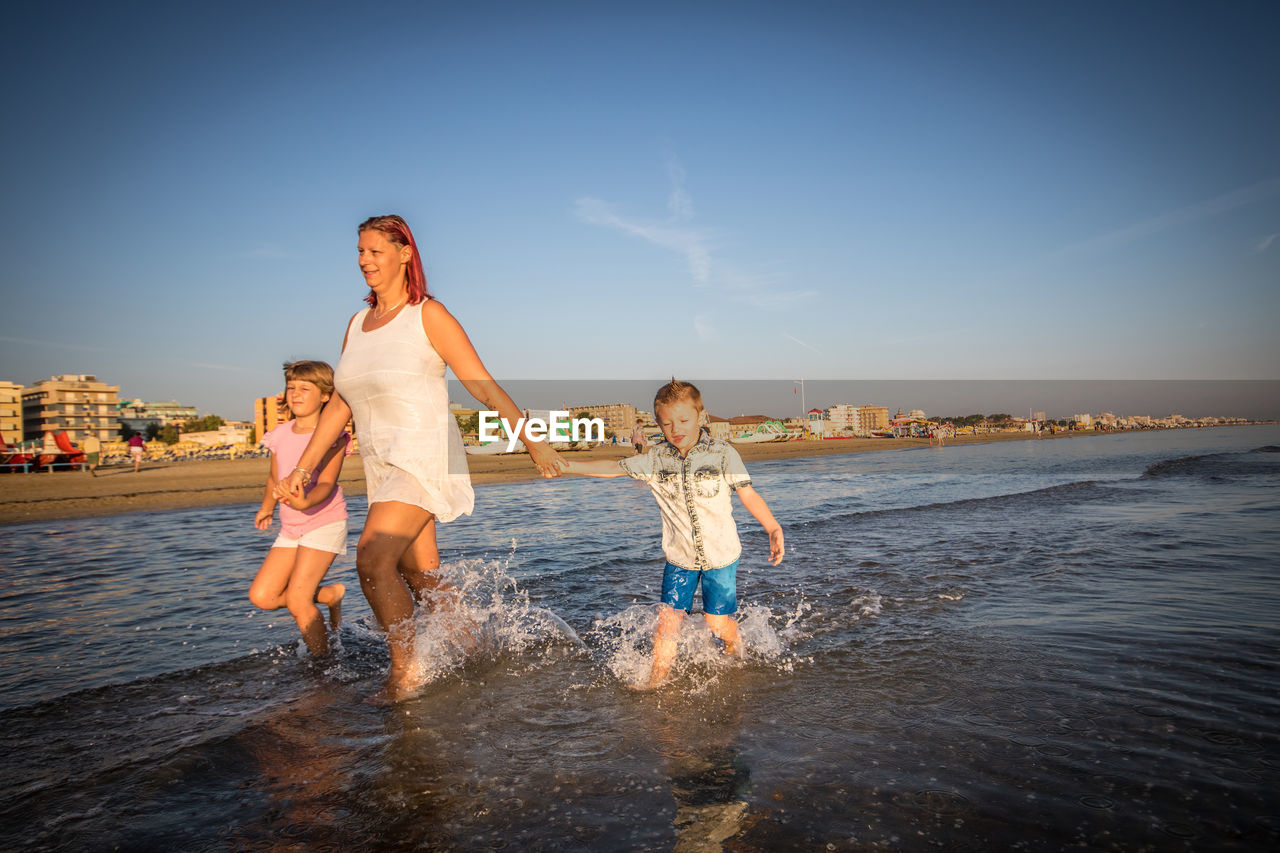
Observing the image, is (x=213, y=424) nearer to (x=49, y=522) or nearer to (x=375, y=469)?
(x=49, y=522)

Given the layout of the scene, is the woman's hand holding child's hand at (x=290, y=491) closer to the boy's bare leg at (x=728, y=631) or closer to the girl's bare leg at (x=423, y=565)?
the girl's bare leg at (x=423, y=565)

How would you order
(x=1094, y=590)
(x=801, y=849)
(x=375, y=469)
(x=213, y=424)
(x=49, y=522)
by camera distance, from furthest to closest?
(x=213, y=424)
(x=49, y=522)
(x=1094, y=590)
(x=375, y=469)
(x=801, y=849)

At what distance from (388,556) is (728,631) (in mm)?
2012

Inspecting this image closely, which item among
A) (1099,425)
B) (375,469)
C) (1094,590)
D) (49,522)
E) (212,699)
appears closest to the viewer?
(375,469)

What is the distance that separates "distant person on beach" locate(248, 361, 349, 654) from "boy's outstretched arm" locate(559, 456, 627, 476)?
4.32ft

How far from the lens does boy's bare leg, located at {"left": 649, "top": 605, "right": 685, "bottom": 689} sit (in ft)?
12.3

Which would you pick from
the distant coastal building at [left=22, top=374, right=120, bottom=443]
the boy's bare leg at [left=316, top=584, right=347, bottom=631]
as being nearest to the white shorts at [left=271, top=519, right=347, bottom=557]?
the boy's bare leg at [left=316, top=584, right=347, bottom=631]

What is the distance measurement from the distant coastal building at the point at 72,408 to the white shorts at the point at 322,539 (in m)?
137

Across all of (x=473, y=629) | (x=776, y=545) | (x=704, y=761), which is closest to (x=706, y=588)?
(x=776, y=545)

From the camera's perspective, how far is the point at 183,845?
230cm

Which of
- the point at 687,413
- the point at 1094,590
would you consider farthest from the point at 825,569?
the point at 687,413

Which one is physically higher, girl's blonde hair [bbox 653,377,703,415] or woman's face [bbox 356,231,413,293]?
woman's face [bbox 356,231,413,293]

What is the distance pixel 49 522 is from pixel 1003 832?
56.2 feet

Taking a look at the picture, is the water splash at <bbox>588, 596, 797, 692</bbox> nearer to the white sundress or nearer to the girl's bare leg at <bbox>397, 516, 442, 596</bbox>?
the girl's bare leg at <bbox>397, 516, 442, 596</bbox>
